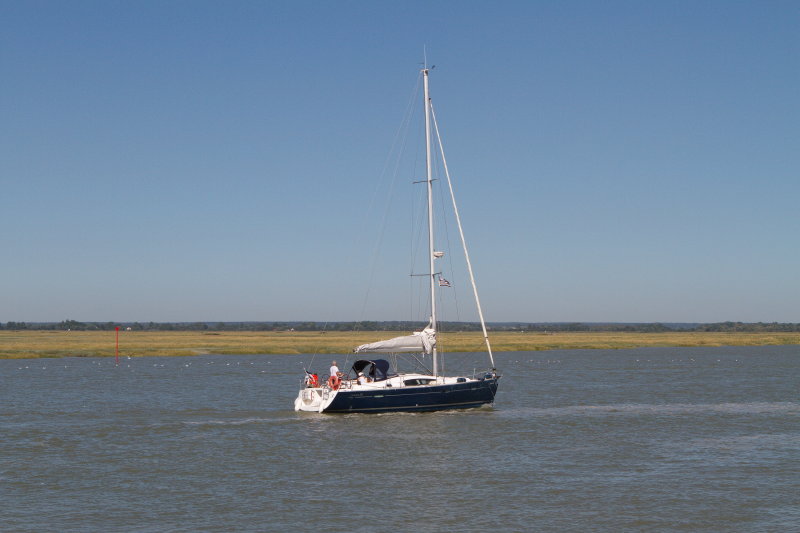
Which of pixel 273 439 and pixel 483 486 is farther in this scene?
pixel 273 439

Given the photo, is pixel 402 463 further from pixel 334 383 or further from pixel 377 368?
pixel 377 368

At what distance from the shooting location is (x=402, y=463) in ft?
110

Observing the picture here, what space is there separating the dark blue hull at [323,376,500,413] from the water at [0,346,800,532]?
648 mm

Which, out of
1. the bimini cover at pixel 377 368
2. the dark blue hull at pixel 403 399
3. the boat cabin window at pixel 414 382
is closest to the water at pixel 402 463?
the dark blue hull at pixel 403 399

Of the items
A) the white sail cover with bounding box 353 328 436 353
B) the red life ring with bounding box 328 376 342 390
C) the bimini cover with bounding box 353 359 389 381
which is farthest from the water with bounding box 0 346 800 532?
the white sail cover with bounding box 353 328 436 353

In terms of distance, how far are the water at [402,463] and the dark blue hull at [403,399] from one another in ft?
2.12

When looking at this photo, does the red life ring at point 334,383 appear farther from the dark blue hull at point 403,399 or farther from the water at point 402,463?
the water at point 402,463

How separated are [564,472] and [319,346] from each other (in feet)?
327

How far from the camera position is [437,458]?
34500 mm

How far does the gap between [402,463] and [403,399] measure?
42.3 feet

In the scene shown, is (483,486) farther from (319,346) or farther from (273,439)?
(319,346)

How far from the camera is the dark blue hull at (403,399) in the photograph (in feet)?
151

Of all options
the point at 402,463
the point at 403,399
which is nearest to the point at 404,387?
the point at 403,399

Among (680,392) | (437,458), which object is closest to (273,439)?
(437,458)
